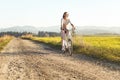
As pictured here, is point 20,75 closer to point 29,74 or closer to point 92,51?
point 29,74

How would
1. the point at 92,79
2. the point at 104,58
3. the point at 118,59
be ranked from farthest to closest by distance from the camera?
the point at 104,58 → the point at 118,59 → the point at 92,79

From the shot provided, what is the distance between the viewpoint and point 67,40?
72.5 ft

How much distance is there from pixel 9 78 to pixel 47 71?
1.99 m

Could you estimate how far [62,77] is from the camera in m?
11.1

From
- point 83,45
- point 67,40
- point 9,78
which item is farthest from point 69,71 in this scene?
point 83,45

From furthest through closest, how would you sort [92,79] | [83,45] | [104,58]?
1. [83,45]
2. [104,58]
3. [92,79]

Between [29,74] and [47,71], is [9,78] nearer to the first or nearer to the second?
[29,74]

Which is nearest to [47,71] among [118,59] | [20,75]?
[20,75]

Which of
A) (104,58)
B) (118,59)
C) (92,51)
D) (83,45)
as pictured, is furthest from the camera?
(83,45)

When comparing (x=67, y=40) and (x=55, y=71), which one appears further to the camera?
(x=67, y=40)

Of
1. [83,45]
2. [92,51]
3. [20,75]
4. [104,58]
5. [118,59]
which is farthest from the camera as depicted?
[83,45]

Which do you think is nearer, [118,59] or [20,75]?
[20,75]

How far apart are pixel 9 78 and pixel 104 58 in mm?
8753

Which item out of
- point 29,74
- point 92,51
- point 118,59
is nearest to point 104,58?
point 118,59
